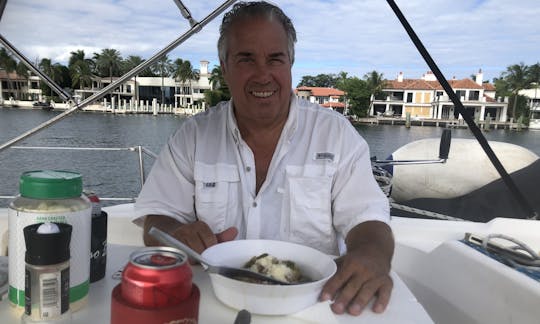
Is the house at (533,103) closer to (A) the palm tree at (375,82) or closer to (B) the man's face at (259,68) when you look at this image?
(A) the palm tree at (375,82)

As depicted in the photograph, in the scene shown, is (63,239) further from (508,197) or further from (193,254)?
(508,197)

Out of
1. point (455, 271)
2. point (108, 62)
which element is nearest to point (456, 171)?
point (455, 271)

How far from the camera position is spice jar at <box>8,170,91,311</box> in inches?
25.4

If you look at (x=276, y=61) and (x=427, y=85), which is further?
(x=427, y=85)

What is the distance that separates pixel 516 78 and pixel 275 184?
57.9 metres

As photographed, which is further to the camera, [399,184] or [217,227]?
[399,184]

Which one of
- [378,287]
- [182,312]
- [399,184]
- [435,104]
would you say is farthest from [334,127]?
[435,104]

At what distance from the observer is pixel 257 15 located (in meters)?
1.49

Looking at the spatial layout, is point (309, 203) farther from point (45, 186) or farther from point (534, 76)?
point (534, 76)

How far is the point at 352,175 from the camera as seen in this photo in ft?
4.72

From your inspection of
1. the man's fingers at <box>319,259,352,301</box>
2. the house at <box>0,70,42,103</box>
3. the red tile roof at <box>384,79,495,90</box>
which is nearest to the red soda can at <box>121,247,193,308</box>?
the man's fingers at <box>319,259,352,301</box>

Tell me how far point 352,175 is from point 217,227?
54 cm

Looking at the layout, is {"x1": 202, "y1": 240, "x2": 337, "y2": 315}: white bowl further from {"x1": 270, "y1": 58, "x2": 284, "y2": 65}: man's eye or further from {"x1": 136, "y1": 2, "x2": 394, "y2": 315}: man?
{"x1": 270, "y1": 58, "x2": 284, "y2": 65}: man's eye

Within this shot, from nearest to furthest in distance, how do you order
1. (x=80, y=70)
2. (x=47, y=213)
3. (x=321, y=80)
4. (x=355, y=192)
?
(x=47, y=213), (x=355, y=192), (x=80, y=70), (x=321, y=80)
